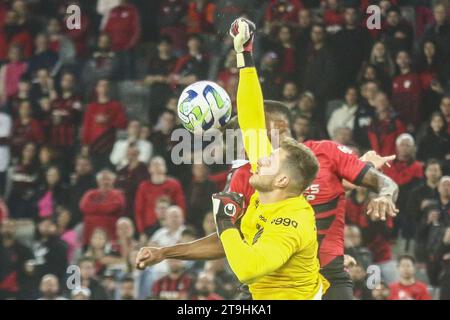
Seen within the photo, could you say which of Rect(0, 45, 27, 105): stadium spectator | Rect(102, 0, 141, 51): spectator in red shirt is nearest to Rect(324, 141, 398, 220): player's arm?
Rect(102, 0, 141, 51): spectator in red shirt

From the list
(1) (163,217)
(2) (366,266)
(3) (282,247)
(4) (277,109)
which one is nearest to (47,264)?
(1) (163,217)

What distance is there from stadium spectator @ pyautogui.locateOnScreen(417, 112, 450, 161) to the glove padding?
572cm

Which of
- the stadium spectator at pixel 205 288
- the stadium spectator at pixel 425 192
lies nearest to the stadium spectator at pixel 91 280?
the stadium spectator at pixel 205 288

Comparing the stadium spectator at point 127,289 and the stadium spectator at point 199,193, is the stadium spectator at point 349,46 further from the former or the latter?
the stadium spectator at point 127,289

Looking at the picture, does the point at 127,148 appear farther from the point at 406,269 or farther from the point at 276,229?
the point at 276,229

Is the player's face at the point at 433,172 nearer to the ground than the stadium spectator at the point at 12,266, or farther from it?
farther from it

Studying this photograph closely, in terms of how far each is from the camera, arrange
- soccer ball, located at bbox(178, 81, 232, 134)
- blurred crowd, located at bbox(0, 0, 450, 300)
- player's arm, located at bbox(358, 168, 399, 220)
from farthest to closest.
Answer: blurred crowd, located at bbox(0, 0, 450, 300), soccer ball, located at bbox(178, 81, 232, 134), player's arm, located at bbox(358, 168, 399, 220)

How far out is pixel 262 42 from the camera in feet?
40.0

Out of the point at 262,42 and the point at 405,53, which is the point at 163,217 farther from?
the point at 405,53

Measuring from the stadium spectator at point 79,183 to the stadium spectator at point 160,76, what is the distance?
945 mm

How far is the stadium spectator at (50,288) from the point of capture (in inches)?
401

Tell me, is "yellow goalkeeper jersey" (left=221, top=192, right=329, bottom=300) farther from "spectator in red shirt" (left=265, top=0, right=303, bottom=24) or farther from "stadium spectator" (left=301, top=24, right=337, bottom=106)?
"spectator in red shirt" (left=265, top=0, right=303, bottom=24)

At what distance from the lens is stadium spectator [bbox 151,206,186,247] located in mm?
10617

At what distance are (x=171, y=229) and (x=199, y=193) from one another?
0.50m
